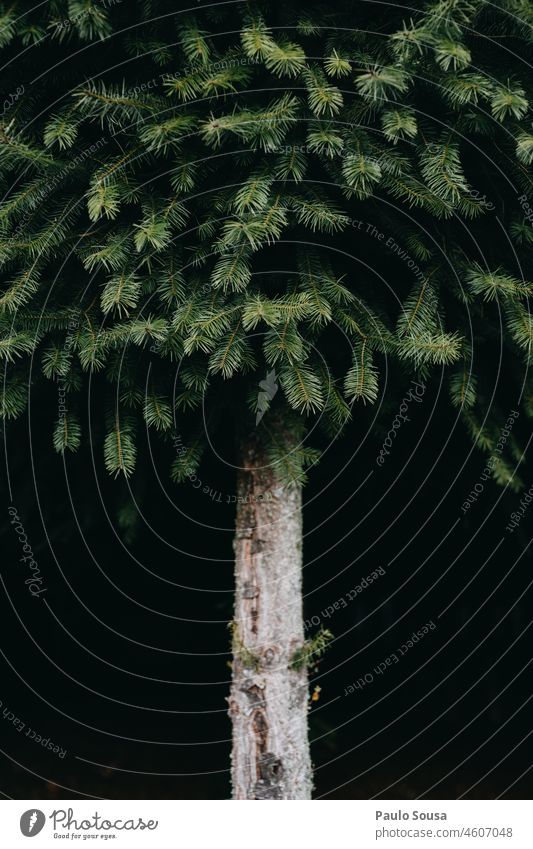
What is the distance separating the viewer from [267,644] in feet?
10.4

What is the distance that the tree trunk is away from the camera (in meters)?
3.12

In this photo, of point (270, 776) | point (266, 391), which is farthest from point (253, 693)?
point (266, 391)

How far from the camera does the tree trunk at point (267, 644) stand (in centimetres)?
312

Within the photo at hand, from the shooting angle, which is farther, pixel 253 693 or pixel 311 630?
pixel 311 630

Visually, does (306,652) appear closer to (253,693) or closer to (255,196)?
(253,693)

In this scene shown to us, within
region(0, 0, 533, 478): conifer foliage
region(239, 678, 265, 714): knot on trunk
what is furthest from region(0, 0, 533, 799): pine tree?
region(239, 678, 265, 714): knot on trunk

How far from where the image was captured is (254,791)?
310 centimetres

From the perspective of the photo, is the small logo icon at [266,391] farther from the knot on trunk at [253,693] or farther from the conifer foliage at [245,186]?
the knot on trunk at [253,693]

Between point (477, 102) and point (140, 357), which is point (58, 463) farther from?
point (477, 102)
